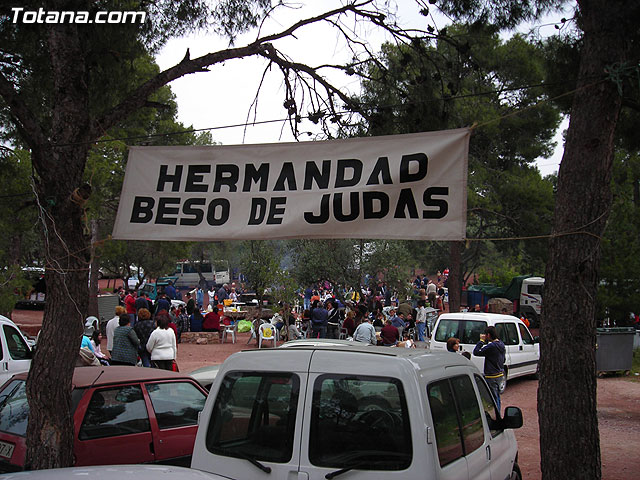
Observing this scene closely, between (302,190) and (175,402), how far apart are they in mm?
3003

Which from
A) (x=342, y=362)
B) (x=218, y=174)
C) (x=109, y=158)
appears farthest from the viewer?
(x=109, y=158)

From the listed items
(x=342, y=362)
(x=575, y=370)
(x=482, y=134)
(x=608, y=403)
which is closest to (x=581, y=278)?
(x=575, y=370)

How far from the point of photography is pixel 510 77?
2203cm

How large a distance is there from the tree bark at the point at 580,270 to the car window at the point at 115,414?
3.85 metres

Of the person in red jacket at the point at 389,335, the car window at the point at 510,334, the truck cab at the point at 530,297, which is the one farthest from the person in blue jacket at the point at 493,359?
the truck cab at the point at 530,297

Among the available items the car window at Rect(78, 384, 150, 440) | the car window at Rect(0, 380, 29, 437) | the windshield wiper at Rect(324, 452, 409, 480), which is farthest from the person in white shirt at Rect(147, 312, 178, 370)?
the windshield wiper at Rect(324, 452, 409, 480)

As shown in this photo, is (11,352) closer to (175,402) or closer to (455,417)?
(175,402)

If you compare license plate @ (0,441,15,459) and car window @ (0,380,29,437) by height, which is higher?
car window @ (0,380,29,437)

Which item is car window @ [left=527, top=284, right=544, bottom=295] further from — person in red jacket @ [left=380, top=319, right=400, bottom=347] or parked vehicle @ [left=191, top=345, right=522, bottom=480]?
parked vehicle @ [left=191, top=345, right=522, bottom=480]

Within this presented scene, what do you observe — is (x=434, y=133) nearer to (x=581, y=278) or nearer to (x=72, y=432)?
(x=581, y=278)

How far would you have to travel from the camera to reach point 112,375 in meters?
6.51

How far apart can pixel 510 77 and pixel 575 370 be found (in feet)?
61.9

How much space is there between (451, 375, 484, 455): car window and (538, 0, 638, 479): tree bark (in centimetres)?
94

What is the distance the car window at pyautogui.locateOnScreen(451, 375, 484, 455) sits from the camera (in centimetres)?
421
